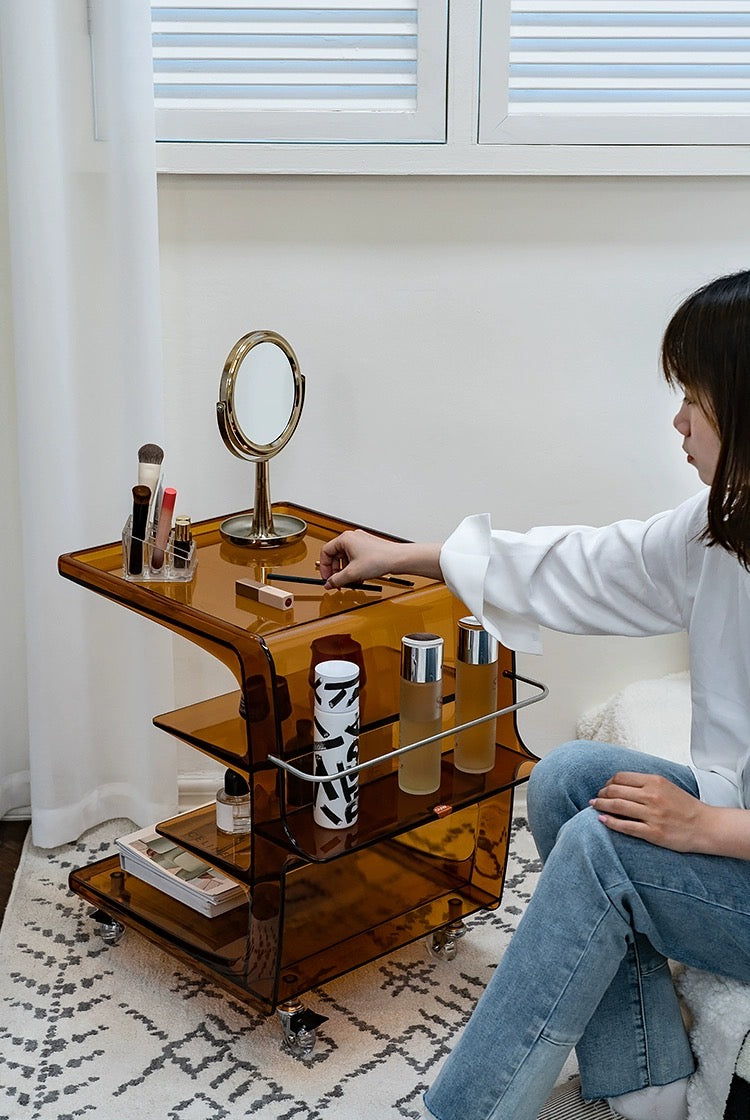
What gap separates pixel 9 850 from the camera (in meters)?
1.86

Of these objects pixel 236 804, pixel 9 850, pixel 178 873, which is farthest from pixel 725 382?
pixel 9 850

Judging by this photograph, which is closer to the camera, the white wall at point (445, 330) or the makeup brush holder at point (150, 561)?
the makeup brush holder at point (150, 561)

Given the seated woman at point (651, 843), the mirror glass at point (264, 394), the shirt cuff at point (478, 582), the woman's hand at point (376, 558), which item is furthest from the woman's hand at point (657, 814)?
the mirror glass at point (264, 394)

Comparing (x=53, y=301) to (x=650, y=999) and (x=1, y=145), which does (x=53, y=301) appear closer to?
(x=1, y=145)

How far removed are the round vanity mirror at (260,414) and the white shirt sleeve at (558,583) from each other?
0.34m

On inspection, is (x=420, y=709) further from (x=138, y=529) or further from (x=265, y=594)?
(x=138, y=529)

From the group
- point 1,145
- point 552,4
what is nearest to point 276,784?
point 1,145

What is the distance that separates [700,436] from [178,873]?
2.78ft

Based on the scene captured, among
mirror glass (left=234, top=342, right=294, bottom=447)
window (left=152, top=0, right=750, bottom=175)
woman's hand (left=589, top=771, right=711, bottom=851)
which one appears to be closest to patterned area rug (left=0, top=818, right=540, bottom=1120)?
woman's hand (left=589, top=771, right=711, bottom=851)

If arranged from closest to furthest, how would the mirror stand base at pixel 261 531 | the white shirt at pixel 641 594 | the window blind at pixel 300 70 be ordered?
the white shirt at pixel 641 594
the mirror stand base at pixel 261 531
the window blind at pixel 300 70

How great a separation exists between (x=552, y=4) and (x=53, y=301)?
2.63ft

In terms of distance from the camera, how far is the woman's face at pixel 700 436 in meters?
1.13

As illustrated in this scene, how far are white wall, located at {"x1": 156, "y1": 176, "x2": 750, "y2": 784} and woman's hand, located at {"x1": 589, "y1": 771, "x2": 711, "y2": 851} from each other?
84cm

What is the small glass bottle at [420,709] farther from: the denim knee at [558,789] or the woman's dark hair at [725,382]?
the woman's dark hair at [725,382]
